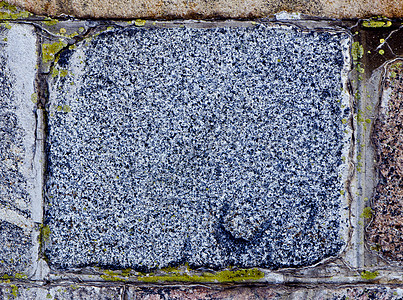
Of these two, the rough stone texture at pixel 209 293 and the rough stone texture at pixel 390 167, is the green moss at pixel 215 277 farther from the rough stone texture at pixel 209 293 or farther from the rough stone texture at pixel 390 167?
the rough stone texture at pixel 390 167

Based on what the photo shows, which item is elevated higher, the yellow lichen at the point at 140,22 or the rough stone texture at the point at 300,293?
the yellow lichen at the point at 140,22

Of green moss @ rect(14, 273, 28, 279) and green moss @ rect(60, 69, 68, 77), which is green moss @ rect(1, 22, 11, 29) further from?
green moss @ rect(14, 273, 28, 279)

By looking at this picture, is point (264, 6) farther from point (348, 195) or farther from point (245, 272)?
point (245, 272)

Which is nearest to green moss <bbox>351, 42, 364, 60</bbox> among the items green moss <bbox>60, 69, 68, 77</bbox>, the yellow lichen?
the yellow lichen

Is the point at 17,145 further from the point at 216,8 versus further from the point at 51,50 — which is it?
the point at 216,8

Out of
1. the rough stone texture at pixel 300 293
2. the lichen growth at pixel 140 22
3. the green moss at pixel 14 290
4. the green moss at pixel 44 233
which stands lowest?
the rough stone texture at pixel 300 293

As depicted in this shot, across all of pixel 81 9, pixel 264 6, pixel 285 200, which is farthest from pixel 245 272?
pixel 81 9

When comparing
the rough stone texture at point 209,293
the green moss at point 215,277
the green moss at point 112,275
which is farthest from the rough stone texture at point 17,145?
the green moss at point 215,277
